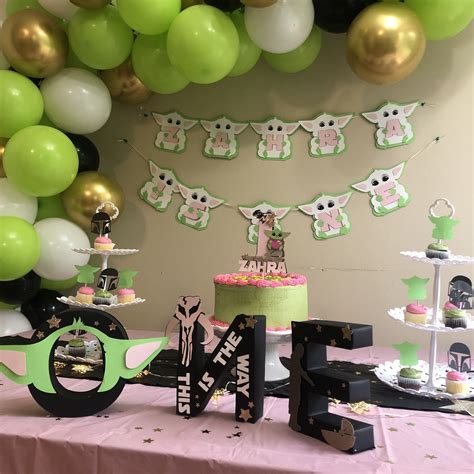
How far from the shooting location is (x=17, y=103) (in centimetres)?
241

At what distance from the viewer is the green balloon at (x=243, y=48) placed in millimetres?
2359

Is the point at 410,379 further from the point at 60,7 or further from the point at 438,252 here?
the point at 60,7

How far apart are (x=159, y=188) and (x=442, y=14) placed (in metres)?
1.58

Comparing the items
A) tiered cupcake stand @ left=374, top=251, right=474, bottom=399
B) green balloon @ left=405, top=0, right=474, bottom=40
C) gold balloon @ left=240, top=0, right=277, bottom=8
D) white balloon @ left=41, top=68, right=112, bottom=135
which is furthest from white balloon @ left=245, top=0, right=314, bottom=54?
tiered cupcake stand @ left=374, top=251, right=474, bottom=399

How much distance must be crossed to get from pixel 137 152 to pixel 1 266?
101 centimetres

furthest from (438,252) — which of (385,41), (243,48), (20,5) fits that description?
(20,5)

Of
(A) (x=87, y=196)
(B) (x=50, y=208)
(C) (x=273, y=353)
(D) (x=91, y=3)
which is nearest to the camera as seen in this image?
(C) (x=273, y=353)

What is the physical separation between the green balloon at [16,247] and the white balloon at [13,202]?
0.26 ft

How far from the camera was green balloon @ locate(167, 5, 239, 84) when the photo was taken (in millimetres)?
2145

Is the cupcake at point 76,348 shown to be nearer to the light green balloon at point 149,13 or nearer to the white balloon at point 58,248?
the white balloon at point 58,248

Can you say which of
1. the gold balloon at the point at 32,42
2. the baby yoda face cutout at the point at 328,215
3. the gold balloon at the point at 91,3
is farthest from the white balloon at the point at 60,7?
the baby yoda face cutout at the point at 328,215

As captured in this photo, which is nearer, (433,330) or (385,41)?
(433,330)

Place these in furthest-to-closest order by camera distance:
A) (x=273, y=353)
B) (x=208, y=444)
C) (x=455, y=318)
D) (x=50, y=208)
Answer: (x=50, y=208) < (x=273, y=353) < (x=455, y=318) < (x=208, y=444)

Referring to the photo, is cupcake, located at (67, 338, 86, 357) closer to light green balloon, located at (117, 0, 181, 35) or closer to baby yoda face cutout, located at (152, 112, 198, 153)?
baby yoda face cutout, located at (152, 112, 198, 153)
